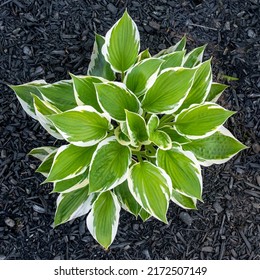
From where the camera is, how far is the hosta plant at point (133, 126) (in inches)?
47.0

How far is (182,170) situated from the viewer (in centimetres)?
125

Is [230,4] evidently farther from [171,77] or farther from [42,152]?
[42,152]

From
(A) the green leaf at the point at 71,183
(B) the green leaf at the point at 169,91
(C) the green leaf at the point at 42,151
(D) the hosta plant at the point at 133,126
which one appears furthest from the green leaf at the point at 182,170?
(C) the green leaf at the point at 42,151

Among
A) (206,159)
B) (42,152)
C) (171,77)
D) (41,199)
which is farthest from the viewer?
(41,199)

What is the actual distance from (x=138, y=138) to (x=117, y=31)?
30 centimetres

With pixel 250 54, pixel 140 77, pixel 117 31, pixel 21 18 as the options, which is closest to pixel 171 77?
pixel 140 77

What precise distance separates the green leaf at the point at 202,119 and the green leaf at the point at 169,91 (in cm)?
4

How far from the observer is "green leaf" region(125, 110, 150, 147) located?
1.18 meters

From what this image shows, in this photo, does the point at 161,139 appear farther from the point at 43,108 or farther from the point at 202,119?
the point at 43,108

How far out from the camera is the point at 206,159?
4.36 ft

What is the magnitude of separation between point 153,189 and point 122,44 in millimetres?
409

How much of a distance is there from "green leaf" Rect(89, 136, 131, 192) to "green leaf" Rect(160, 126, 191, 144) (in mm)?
131

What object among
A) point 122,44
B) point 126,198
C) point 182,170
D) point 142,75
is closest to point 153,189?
point 182,170

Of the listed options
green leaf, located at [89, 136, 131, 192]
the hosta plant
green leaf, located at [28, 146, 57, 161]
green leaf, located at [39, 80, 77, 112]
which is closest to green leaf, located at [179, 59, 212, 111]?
the hosta plant
